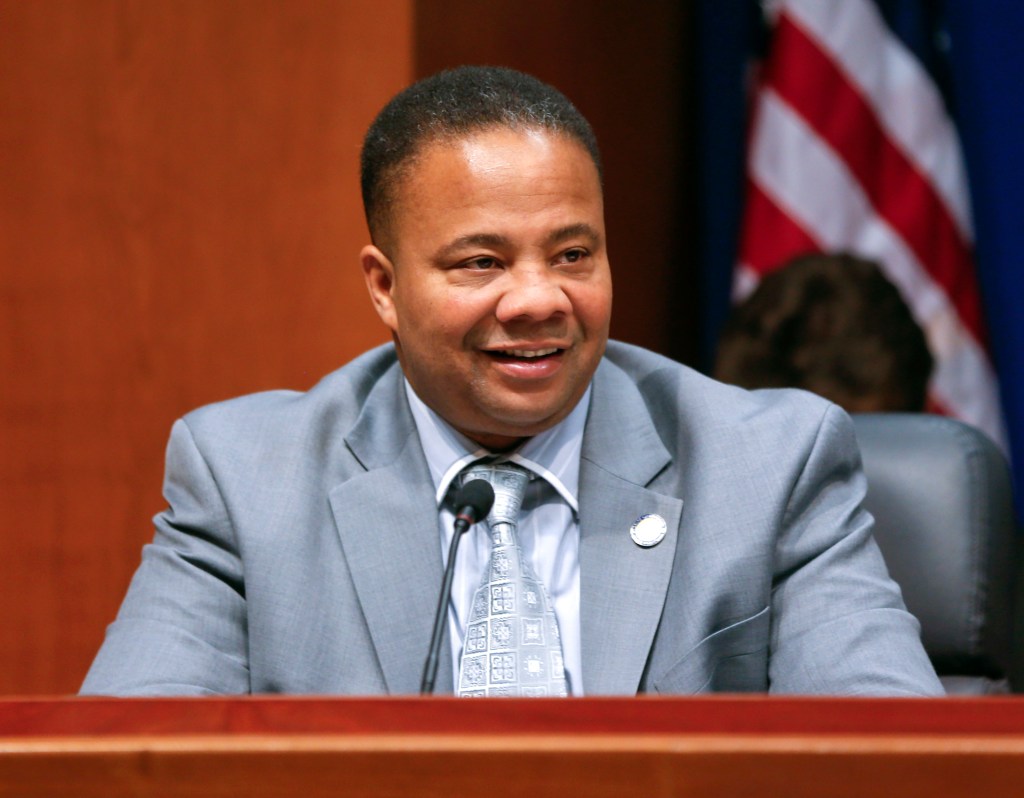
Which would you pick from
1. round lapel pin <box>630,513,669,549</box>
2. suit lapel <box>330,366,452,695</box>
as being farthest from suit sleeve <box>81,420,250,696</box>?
round lapel pin <box>630,513,669,549</box>

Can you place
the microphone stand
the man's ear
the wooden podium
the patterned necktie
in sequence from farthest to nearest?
the man's ear, the patterned necktie, the microphone stand, the wooden podium

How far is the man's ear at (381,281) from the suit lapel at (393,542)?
16 cm

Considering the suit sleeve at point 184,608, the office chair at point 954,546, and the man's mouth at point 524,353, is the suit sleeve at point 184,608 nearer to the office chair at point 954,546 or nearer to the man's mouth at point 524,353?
the man's mouth at point 524,353

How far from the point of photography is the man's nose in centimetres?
179

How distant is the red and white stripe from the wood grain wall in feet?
2.51

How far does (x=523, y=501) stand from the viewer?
6.47 feet

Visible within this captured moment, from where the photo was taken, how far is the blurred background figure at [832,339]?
2795 mm

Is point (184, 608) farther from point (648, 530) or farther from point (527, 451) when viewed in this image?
point (648, 530)

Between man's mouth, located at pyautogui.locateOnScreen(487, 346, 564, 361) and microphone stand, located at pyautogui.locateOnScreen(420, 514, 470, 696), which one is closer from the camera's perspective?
microphone stand, located at pyautogui.locateOnScreen(420, 514, 470, 696)

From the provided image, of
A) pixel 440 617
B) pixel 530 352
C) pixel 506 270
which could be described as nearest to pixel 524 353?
pixel 530 352

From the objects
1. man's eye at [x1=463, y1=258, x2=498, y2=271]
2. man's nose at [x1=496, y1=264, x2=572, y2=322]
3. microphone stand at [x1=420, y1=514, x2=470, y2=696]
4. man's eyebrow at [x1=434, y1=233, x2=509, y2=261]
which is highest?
man's eyebrow at [x1=434, y1=233, x2=509, y2=261]

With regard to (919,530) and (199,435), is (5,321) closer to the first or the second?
(199,435)

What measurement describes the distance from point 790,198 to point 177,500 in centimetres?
213

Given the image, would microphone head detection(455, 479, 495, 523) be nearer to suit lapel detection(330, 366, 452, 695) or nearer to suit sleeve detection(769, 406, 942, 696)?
suit lapel detection(330, 366, 452, 695)
